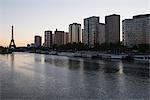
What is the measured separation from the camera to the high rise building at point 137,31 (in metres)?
54.2

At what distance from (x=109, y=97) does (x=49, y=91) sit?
212 centimetres

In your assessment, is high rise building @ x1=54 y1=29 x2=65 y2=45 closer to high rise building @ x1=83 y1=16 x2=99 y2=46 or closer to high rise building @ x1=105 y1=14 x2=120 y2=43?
high rise building @ x1=83 y1=16 x2=99 y2=46

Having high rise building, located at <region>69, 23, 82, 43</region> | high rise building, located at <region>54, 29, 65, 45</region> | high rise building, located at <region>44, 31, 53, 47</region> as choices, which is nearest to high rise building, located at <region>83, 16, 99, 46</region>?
high rise building, located at <region>69, 23, 82, 43</region>

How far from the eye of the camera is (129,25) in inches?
2255

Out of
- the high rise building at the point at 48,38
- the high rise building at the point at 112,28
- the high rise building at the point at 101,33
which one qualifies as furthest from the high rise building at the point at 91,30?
the high rise building at the point at 48,38

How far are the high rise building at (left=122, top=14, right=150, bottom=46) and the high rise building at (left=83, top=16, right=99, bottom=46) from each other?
9875 mm

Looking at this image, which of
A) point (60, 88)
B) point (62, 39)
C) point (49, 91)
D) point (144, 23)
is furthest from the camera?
point (62, 39)

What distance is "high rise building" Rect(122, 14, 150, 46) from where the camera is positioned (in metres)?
54.2

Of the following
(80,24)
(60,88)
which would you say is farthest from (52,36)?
(60,88)

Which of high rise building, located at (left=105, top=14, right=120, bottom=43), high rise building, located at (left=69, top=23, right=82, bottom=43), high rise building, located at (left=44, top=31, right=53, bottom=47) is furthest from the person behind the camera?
high rise building, located at (left=44, top=31, right=53, bottom=47)

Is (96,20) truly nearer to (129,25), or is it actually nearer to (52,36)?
(129,25)

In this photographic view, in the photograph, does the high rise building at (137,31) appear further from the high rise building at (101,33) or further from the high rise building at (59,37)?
the high rise building at (59,37)

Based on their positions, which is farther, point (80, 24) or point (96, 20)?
point (80, 24)

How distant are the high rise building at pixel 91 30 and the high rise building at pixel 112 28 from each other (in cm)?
271
